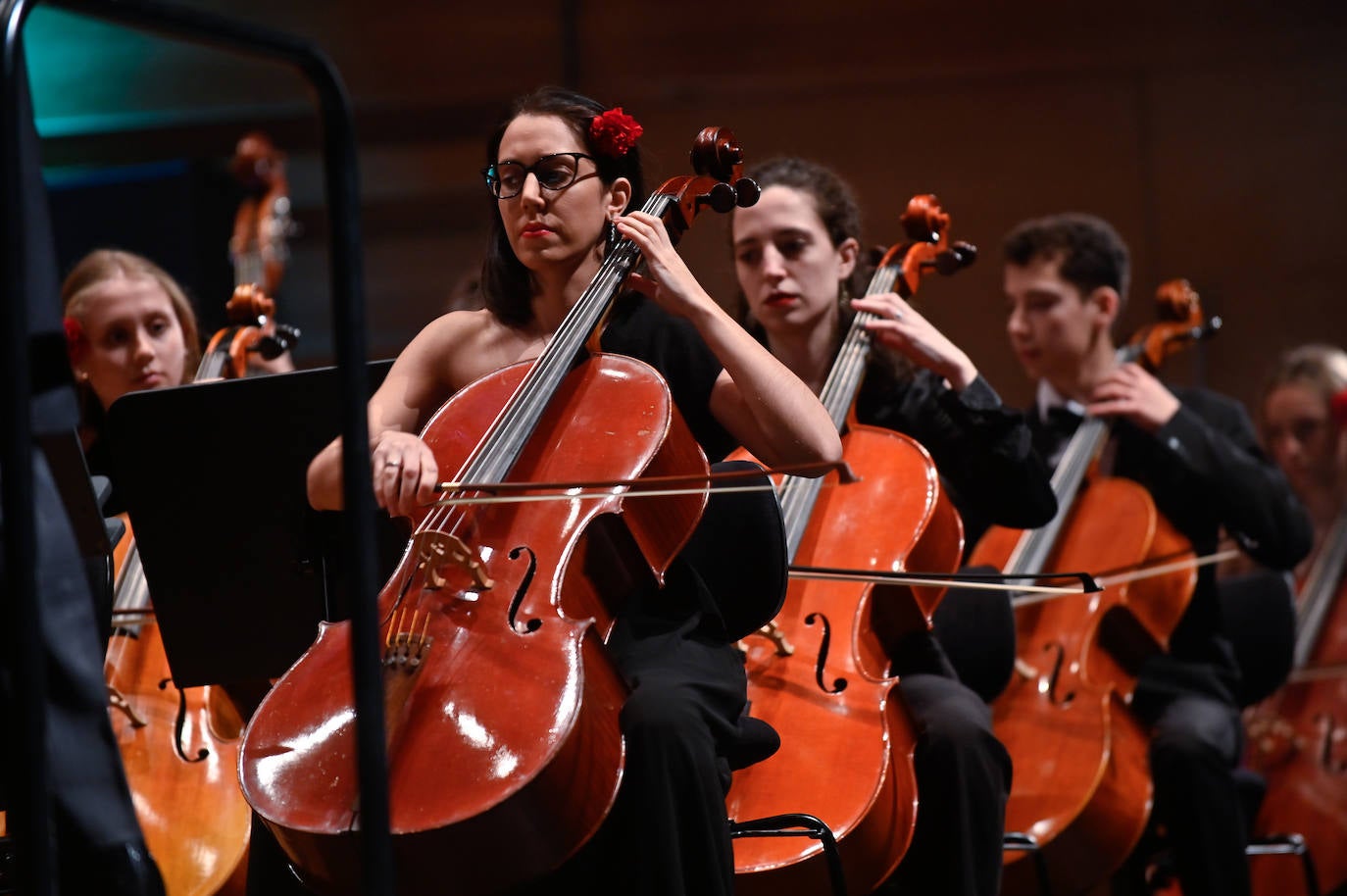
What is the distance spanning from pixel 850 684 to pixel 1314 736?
4.90 feet

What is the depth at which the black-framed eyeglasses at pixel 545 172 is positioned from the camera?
1.73 m

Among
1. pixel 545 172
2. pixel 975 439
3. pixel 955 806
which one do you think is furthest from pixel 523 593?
pixel 975 439

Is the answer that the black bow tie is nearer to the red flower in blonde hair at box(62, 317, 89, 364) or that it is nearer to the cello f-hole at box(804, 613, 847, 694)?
the cello f-hole at box(804, 613, 847, 694)

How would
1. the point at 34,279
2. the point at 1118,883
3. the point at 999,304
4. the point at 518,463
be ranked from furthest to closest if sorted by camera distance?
the point at 999,304
the point at 1118,883
the point at 518,463
the point at 34,279

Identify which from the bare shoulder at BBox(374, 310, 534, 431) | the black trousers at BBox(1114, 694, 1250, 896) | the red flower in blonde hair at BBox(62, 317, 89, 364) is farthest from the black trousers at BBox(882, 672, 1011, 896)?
the red flower in blonde hair at BBox(62, 317, 89, 364)

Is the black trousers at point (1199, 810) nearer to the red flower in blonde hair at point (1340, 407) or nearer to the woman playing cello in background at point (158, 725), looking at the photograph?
the red flower in blonde hair at point (1340, 407)

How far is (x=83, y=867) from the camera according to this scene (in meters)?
1.07

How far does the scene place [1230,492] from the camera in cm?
262

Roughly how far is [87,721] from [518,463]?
22.0 inches

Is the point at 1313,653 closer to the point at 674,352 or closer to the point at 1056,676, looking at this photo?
the point at 1056,676

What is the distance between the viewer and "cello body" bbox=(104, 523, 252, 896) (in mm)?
1916

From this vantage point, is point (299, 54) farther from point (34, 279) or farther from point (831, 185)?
point (831, 185)


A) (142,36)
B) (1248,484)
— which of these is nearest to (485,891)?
(1248,484)

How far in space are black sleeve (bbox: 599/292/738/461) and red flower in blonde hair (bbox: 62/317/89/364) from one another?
0.91 metres
